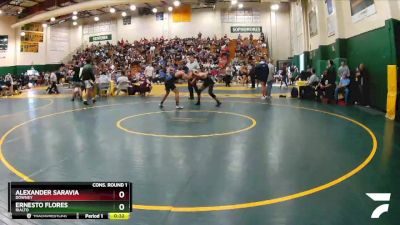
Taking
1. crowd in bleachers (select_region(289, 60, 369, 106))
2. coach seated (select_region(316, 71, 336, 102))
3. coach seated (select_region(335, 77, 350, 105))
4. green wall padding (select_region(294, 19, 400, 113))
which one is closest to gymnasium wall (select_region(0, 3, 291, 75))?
green wall padding (select_region(294, 19, 400, 113))

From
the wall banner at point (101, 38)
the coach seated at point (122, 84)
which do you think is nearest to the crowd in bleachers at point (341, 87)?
the coach seated at point (122, 84)

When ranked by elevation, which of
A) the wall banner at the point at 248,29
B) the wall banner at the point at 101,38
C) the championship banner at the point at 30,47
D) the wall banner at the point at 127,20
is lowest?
the championship banner at the point at 30,47

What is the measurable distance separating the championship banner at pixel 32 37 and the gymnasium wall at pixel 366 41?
29.0 metres

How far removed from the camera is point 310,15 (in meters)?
20.7

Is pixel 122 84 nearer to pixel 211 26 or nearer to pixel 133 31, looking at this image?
pixel 211 26

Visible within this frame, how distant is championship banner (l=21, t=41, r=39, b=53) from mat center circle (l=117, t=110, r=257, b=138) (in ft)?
97.5

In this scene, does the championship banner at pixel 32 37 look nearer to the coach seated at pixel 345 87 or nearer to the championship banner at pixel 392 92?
the coach seated at pixel 345 87

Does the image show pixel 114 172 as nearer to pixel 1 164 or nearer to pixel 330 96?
pixel 1 164

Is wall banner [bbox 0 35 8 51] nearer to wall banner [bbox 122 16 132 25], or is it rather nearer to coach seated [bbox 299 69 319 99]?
wall banner [bbox 122 16 132 25]

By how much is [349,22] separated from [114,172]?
12274 mm

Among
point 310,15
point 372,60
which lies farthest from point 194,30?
point 372,60

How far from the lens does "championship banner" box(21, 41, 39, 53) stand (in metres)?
34.5
